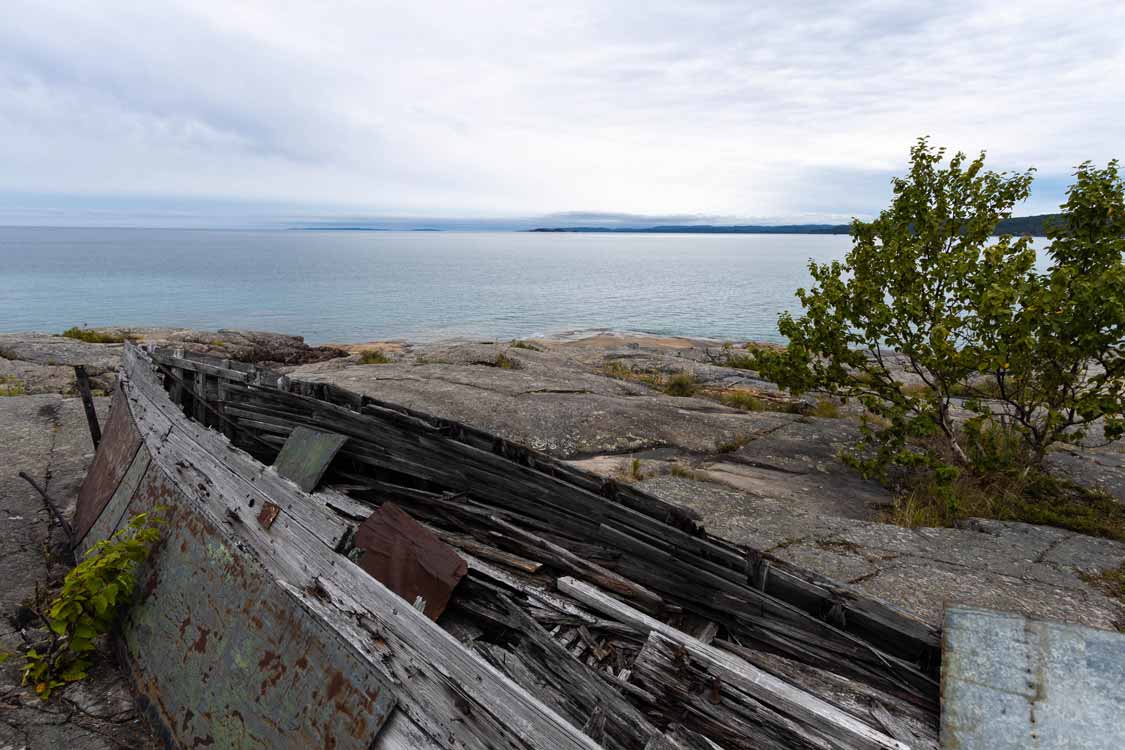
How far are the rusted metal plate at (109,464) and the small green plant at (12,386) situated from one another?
23.7 ft

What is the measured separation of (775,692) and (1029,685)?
1.02 meters

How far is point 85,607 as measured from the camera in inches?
146

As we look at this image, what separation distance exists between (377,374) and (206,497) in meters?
10.5

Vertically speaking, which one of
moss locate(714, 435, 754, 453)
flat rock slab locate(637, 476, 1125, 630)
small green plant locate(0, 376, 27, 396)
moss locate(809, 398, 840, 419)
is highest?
small green plant locate(0, 376, 27, 396)

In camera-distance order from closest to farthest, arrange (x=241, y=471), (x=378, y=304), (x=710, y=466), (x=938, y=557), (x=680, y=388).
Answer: (x=241, y=471), (x=938, y=557), (x=710, y=466), (x=680, y=388), (x=378, y=304)

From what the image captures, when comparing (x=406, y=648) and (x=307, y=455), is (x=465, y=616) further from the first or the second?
(x=307, y=455)

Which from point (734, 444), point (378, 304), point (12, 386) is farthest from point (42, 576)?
point (378, 304)

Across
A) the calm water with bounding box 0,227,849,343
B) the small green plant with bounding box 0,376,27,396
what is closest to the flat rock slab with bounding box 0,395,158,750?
the small green plant with bounding box 0,376,27,396

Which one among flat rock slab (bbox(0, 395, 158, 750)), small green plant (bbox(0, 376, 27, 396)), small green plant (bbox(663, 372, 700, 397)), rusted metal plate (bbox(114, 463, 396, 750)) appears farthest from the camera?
small green plant (bbox(663, 372, 700, 397))

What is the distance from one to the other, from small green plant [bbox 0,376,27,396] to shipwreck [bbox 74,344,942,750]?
8442 mm

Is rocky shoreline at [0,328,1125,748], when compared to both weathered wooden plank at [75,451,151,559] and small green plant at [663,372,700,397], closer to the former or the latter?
small green plant at [663,372,700,397]

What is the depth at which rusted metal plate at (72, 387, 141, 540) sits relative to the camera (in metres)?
4.75

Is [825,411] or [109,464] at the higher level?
[109,464]

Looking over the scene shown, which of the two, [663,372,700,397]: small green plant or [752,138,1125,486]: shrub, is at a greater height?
[752,138,1125,486]: shrub
